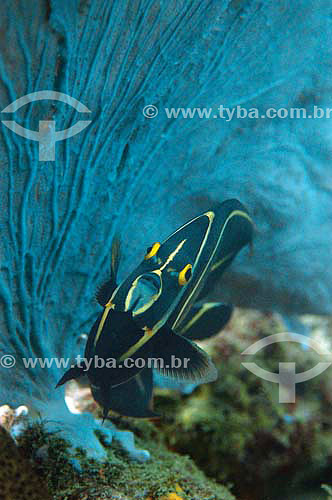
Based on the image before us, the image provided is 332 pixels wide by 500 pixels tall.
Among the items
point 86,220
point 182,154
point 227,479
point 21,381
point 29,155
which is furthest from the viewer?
point 227,479

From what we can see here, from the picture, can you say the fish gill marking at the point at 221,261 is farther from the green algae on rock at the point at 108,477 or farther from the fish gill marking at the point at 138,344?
the green algae on rock at the point at 108,477

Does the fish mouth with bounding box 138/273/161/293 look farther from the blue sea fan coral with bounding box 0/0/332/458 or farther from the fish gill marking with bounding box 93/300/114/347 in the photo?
the blue sea fan coral with bounding box 0/0/332/458

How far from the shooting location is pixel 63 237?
1.83 meters

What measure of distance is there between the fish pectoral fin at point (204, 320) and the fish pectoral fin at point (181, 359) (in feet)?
1.41

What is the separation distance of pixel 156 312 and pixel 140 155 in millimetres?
831

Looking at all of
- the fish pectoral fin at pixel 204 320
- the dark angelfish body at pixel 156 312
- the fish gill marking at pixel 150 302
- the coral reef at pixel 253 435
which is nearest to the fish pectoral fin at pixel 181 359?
the dark angelfish body at pixel 156 312

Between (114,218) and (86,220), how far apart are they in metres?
0.16

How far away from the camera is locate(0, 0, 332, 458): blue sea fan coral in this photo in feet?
5.00

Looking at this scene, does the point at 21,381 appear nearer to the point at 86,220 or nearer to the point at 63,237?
the point at 63,237

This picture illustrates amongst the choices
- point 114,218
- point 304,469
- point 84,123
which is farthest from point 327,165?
point 304,469

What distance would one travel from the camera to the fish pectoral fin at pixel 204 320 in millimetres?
2105

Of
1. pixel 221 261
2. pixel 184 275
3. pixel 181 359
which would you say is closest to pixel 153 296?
pixel 184 275

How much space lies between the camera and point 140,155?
6.27 feet

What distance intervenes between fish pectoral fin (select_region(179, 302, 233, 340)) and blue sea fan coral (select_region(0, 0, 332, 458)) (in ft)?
1.01
